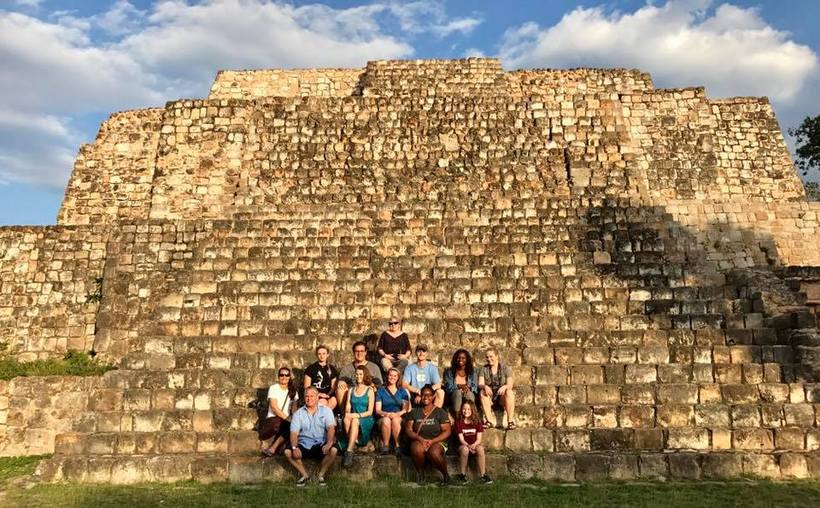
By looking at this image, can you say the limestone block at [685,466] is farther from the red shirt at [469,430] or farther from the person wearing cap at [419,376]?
the person wearing cap at [419,376]

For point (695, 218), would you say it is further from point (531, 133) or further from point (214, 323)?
point (214, 323)

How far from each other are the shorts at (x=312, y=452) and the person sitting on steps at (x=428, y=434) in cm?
95

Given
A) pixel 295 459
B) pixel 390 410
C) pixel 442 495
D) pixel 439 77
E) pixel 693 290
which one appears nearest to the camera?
pixel 442 495

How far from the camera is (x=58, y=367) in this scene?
1046 cm

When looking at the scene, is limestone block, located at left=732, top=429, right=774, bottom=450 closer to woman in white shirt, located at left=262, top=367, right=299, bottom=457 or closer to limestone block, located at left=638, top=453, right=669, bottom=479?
limestone block, located at left=638, top=453, right=669, bottom=479

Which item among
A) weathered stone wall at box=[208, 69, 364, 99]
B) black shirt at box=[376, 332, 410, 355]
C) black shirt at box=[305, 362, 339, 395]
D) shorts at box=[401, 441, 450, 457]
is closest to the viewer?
shorts at box=[401, 441, 450, 457]

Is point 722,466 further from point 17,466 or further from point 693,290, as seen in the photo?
point 17,466

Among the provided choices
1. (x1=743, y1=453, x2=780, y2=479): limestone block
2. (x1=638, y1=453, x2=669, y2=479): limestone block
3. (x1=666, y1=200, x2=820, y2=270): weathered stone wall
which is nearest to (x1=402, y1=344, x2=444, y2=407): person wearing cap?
(x1=638, y1=453, x2=669, y2=479): limestone block

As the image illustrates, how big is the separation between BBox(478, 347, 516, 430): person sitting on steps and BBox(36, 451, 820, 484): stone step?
0.57 meters

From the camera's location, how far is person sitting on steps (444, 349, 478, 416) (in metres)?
7.37

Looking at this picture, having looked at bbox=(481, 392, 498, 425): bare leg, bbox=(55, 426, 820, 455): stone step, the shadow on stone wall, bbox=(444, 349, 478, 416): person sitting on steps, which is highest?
the shadow on stone wall

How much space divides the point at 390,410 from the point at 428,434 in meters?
0.65

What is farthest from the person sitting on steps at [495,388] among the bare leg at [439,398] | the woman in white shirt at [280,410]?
the woman in white shirt at [280,410]

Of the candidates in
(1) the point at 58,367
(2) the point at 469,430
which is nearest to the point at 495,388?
(2) the point at 469,430
